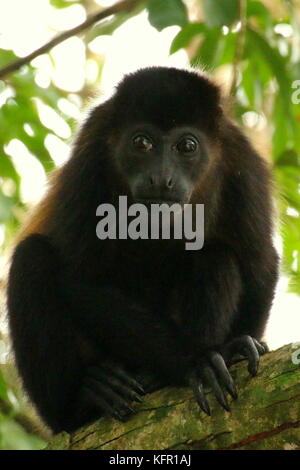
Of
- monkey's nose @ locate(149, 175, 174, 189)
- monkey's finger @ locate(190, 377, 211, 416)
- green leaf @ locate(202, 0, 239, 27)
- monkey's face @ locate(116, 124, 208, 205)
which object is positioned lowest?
monkey's finger @ locate(190, 377, 211, 416)

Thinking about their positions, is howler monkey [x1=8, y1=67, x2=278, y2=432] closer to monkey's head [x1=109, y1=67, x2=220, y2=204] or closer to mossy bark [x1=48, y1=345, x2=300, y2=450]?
monkey's head [x1=109, y1=67, x2=220, y2=204]

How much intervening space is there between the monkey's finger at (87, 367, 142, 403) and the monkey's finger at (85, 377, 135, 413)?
30 millimetres

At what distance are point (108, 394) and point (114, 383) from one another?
105 millimetres

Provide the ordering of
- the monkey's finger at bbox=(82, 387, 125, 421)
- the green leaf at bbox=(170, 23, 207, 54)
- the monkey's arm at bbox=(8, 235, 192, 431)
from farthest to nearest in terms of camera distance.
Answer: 1. the green leaf at bbox=(170, 23, 207, 54)
2. the monkey's arm at bbox=(8, 235, 192, 431)
3. the monkey's finger at bbox=(82, 387, 125, 421)

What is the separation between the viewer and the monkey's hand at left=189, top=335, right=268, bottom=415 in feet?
12.6

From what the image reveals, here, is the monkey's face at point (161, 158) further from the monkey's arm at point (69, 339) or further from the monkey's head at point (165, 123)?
the monkey's arm at point (69, 339)

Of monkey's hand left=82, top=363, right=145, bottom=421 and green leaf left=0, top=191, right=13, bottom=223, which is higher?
green leaf left=0, top=191, right=13, bottom=223

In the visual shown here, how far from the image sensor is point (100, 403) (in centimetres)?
443

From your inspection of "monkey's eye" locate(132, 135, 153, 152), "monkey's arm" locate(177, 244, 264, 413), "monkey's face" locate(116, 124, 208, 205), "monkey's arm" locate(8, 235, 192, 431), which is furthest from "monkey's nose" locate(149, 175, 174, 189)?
"monkey's arm" locate(8, 235, 192, 431)

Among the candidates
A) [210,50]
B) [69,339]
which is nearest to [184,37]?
[210,50]

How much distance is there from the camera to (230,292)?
4.71 meters

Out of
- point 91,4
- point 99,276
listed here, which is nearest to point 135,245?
point 99,276

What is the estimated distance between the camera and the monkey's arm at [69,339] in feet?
15.0

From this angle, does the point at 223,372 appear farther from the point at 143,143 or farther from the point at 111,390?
the point at 143,143
